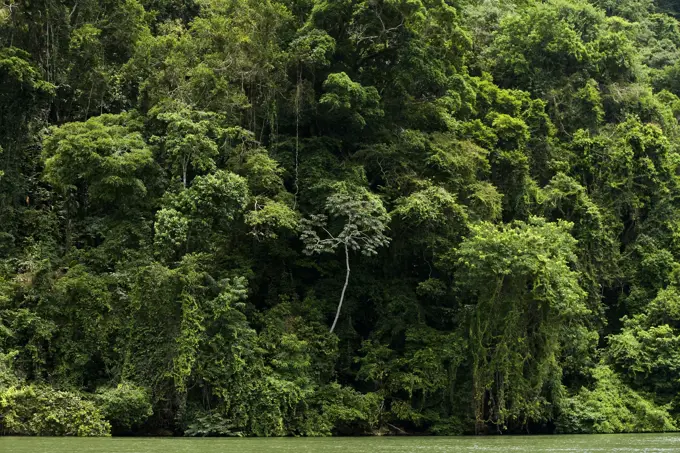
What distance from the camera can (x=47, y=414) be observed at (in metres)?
18.9

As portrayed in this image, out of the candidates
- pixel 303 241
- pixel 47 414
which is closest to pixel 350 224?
pixel 303 241

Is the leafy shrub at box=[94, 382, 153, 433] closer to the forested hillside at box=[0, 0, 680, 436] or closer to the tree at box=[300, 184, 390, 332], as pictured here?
the forested hillside at box=[0, 0, 680, 436]

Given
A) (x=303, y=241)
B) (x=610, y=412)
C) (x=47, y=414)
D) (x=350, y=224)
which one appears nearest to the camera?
(x=47, y=414)

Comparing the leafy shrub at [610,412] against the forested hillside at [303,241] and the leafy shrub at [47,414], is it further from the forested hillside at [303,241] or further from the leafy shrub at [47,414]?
the leafy shrub at [47,414]

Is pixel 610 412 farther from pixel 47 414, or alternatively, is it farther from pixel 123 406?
pixel 47 414

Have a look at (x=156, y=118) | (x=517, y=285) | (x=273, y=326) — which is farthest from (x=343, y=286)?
(x=156, y=118)

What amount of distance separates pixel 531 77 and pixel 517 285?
10238mm

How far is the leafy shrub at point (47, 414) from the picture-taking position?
18516 millimetres

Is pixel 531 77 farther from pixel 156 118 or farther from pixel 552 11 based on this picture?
pixel 156 118

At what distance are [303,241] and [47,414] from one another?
24.4 ft

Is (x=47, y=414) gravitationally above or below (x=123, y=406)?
below

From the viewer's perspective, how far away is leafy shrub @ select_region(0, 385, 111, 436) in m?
18.5

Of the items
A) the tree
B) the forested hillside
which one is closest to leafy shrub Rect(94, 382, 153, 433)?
the forested hillside

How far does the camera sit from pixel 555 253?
2292 centimetres
